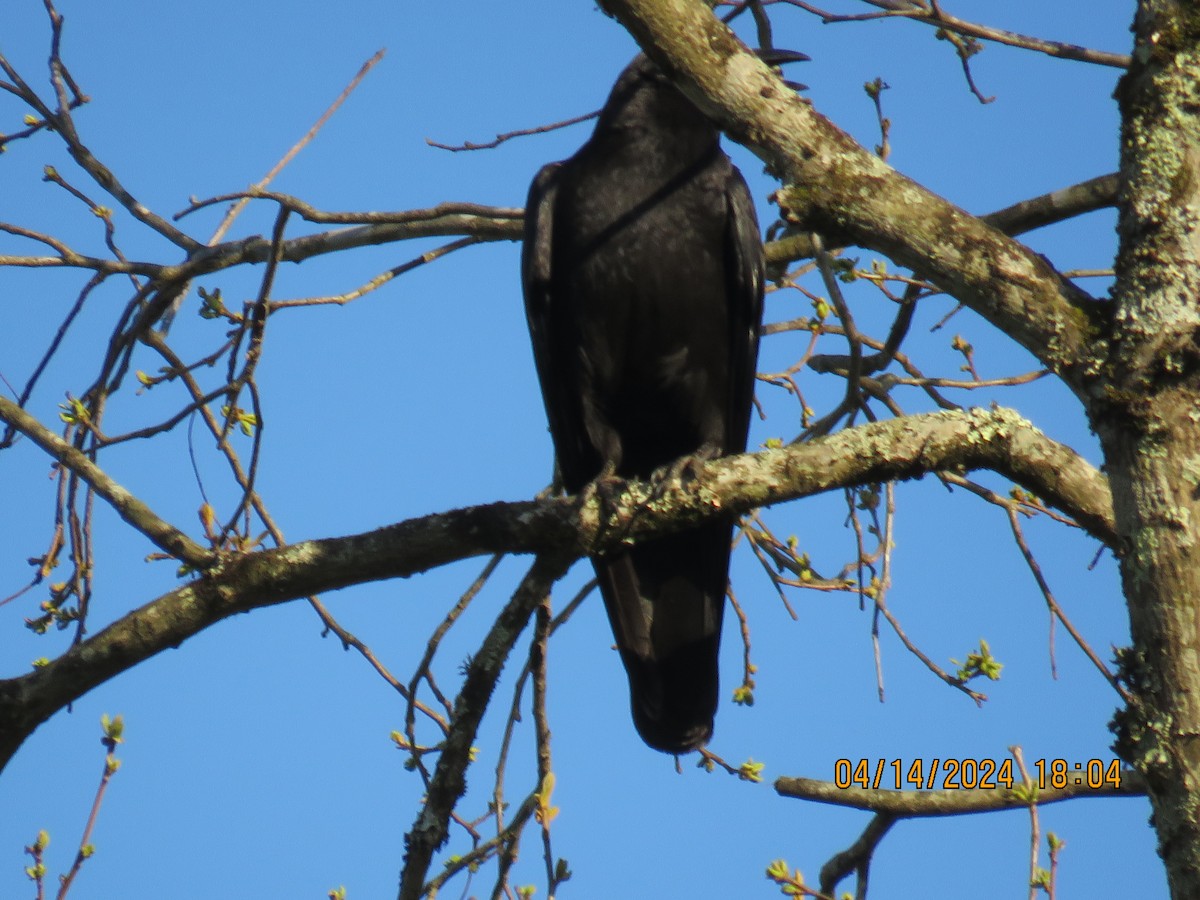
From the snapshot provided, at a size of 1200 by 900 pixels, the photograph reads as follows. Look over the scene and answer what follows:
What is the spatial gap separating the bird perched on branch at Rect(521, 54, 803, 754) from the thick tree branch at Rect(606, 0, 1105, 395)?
165cm

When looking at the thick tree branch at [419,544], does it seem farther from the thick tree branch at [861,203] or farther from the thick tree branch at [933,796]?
the thick tree branch at [933,796]

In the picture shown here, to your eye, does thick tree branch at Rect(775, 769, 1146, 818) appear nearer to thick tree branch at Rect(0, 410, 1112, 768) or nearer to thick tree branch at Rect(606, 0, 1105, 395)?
thick tree branch at Rect(0, 410, 1112, 768)

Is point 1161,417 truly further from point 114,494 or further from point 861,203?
point 114,494

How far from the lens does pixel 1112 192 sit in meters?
3.43

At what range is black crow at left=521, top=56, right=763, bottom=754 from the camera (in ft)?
13.2

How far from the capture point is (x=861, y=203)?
224 cm

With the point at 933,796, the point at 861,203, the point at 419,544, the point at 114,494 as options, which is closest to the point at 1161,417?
the point at 861,203

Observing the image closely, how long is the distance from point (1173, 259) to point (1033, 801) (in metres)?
1.07

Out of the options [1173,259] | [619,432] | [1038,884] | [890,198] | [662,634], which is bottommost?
[1038,884]

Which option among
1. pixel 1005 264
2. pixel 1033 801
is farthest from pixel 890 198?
pixel 1033 801

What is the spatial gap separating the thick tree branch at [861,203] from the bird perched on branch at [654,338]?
1.65m

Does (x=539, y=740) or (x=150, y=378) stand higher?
(x=150, y=378)

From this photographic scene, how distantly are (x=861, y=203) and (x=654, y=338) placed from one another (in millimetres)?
1859

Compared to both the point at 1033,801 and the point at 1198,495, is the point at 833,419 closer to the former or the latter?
the point at 1033,801
